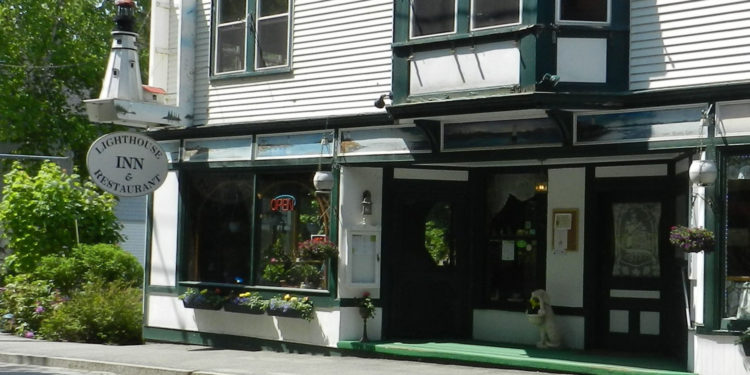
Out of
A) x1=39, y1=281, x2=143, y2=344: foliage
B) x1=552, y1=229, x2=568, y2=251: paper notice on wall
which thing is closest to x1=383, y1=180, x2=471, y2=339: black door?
x1=552, y1=229, x2=568, y2=251: paper notice on wall

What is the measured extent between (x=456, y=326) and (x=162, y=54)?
6.78 meters

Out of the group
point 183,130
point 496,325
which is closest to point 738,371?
point 496,325

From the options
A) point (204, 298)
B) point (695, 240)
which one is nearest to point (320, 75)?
point (204, 298)

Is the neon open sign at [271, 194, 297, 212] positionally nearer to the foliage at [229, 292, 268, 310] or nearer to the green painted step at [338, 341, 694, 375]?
the foliage at [229, 292, 268, 310]

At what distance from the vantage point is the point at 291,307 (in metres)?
16.5

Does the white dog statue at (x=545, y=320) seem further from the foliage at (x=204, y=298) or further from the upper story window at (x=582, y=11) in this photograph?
the foliage at (x=204, y=298)

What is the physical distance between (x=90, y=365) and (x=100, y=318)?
289 centimetres

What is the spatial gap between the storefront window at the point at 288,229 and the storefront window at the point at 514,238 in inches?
100

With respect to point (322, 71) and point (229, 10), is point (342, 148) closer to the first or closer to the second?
point (322, 71)

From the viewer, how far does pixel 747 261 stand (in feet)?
41.1

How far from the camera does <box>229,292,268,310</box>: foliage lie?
55.9ft

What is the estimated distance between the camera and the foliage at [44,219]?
2206 cm

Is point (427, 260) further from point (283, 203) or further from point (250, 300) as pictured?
point (250, 300)

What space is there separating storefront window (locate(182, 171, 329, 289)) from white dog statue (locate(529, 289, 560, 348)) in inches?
124
